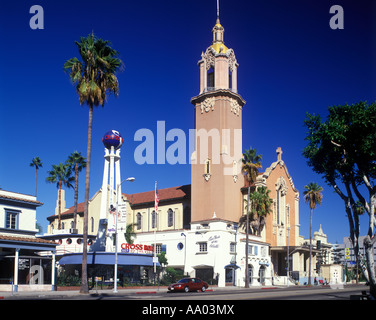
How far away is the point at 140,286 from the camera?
5091 cm

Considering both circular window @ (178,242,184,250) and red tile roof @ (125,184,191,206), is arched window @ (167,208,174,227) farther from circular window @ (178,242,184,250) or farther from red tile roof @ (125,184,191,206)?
circular window @ (178,242,184,250)

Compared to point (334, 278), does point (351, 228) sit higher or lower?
higher

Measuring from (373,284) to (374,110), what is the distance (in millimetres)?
9884

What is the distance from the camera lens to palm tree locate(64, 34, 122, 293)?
129ft

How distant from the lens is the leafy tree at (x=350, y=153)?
1040 inches

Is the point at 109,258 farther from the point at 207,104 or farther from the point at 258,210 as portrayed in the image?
the point at 207,104

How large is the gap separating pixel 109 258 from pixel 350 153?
31523 millimetres

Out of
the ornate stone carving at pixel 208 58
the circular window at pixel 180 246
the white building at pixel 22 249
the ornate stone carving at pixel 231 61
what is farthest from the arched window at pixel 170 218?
the white building at pixel 22 249

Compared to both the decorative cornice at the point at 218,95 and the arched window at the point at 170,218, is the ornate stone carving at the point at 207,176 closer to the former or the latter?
the decorative cornice at the point at 218,95

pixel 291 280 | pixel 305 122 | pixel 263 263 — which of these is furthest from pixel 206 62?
pixel 305 122

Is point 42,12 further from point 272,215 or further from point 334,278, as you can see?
point 334,278

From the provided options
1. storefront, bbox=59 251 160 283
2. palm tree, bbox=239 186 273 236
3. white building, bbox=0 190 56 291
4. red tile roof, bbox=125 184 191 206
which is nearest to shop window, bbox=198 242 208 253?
palm tree, bbox=239 186 273 236

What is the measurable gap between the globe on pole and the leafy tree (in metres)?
31.8

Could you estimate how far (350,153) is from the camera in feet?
94.7
